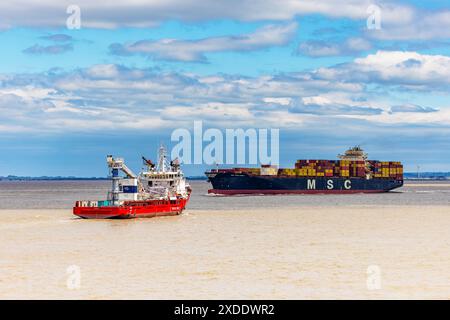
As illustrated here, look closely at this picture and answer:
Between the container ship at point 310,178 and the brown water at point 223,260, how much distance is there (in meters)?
95.5

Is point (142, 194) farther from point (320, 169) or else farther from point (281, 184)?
point (320, 169)

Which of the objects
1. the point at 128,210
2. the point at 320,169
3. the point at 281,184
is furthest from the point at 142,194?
the point at 320,169

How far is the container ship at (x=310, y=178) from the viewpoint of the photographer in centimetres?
17112

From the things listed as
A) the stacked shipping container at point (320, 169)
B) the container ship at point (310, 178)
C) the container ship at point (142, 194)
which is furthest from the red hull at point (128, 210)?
the stacked shipping container at point (320, 169)

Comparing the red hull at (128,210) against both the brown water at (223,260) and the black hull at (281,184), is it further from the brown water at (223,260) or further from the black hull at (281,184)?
the black hull at (281,184)

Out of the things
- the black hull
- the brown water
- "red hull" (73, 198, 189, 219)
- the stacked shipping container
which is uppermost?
the stacked shipping container

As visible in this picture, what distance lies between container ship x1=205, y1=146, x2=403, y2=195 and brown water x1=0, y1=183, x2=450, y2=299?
95.5m

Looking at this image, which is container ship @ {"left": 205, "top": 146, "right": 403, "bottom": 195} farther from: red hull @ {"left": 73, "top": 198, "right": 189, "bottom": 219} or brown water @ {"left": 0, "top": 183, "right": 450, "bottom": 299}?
A: brown water @ {"left": 0, "top": 183, "right": 450, "bottom": 299}

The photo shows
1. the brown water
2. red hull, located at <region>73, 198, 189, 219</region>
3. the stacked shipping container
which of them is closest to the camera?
the brown water

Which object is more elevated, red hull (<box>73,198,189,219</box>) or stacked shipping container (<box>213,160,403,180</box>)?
stacked shipping container (<box>213,160,403,180</box>)

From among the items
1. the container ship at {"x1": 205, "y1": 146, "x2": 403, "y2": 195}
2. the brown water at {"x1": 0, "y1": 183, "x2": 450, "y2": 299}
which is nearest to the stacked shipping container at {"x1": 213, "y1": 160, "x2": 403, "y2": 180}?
the container ship at {"x1": 205, "y1": 146, "x2": 403, "y2": 195}

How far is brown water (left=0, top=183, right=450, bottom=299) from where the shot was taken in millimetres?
33531
